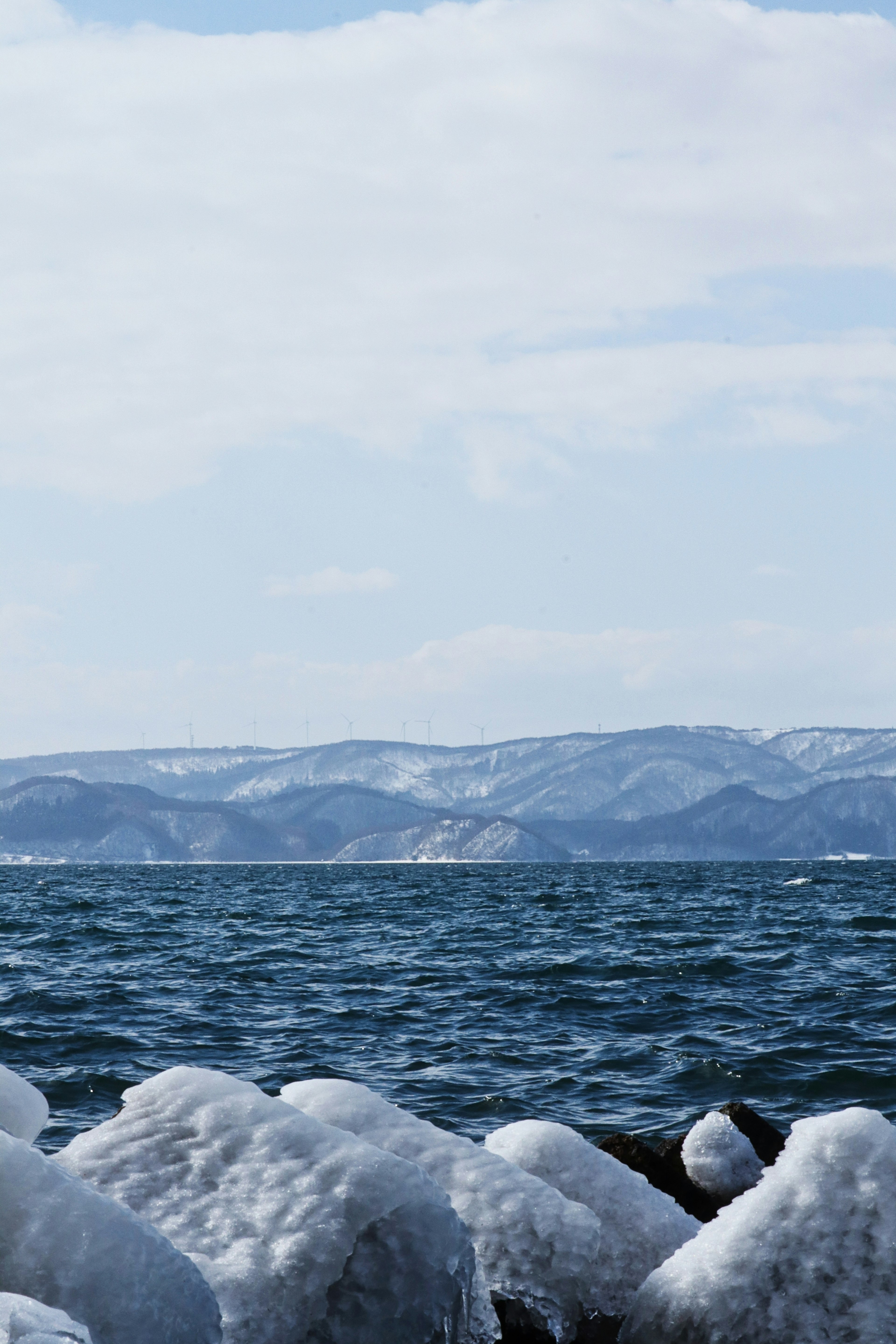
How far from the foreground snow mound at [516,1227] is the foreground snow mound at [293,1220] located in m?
0.45

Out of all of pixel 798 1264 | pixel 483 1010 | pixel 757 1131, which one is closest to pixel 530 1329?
pixel 798 1264

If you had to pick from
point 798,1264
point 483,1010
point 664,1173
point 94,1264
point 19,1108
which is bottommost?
point 483,1010

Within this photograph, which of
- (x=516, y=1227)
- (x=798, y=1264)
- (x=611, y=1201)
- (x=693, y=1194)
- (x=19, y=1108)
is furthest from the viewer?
(x=693, y=1194)

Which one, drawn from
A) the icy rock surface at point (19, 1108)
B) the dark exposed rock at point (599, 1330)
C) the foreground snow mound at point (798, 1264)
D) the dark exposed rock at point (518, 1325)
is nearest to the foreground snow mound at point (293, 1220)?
the icy rock surface at point (19, 1108)

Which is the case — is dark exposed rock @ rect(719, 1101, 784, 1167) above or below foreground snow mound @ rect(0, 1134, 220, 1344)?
below

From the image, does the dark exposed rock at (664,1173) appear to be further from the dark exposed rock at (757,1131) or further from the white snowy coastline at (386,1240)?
the white snowy coastline at (386,1240)

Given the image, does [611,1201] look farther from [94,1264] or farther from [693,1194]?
[94,1264]

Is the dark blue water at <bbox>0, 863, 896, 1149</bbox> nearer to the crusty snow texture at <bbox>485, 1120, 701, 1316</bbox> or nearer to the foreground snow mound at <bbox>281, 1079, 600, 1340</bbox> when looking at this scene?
the crusty snow texture at <bbox>485, 1120, 701, 1316</bbox>

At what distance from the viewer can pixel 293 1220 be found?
652 centimetres

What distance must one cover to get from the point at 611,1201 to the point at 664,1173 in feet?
4.42

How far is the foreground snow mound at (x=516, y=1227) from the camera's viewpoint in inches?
282

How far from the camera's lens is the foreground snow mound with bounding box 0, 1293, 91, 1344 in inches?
175

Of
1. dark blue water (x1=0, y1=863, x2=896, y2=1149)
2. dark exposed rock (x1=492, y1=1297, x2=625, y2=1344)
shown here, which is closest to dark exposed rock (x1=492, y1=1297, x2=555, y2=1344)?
dark exposed rock (x1=492, y1=1297, x2=625, y2=1344)

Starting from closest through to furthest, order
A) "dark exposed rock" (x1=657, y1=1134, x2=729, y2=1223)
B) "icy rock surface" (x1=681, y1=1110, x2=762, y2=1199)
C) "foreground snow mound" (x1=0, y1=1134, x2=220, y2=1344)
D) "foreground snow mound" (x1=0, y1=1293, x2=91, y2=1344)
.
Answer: "foreground snow mound" (x1=0, y1=1293, x2=91, y2=1344), "foreground snow mound" (x1=0, y1=1134, x2=220, y2=1344), "dark exposed rock" (x1=657, y1=1134, x2=729, y2=1223), "icy rock surface" (x1=681, y1=1110, x2=762, y2=1199)
